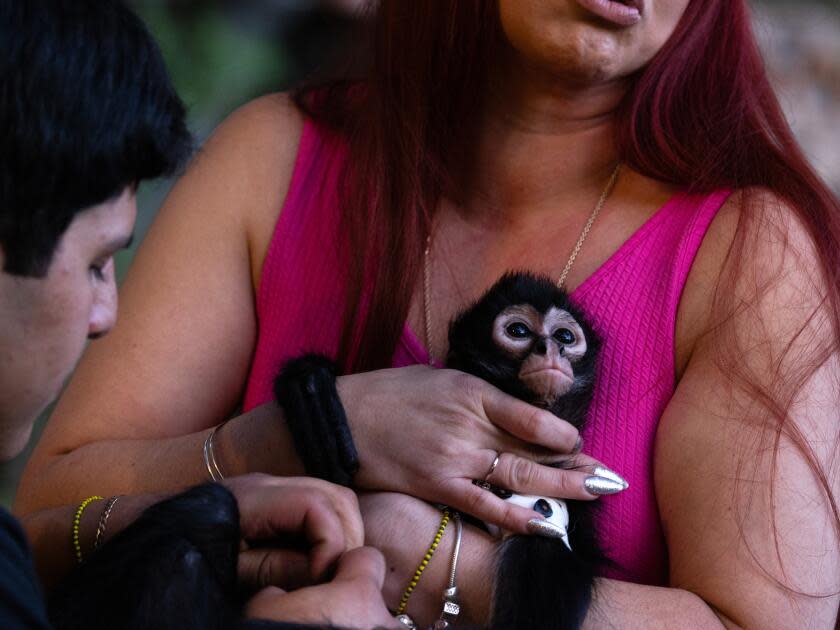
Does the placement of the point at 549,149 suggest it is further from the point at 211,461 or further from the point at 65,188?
the point at 65,188

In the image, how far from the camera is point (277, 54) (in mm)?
3709

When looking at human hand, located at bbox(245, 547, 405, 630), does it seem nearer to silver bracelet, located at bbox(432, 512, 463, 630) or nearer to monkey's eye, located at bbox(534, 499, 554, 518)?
silver bracelet, located at bbox(432, 512, 463, 630)

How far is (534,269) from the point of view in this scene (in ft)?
6.68

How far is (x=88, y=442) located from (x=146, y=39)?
906mm

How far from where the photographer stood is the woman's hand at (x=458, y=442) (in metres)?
1.69

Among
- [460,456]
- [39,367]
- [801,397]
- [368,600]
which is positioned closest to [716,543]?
[801,397]

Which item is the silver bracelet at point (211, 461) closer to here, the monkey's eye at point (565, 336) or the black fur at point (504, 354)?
the black fur at point (504, 354)

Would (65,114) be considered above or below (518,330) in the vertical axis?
above

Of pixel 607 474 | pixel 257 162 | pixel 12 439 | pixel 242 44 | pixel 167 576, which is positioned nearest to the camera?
pixel 12 439

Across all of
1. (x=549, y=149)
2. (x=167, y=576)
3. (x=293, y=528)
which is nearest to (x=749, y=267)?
(x=549, y=149)

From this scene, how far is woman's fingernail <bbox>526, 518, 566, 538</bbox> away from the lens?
1667mm

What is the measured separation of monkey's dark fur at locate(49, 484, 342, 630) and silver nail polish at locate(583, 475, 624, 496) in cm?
47

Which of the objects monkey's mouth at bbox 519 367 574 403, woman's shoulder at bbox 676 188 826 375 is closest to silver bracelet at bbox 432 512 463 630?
monkey's mouth at bbox 519 367 574 403

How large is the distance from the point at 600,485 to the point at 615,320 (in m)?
0.32
